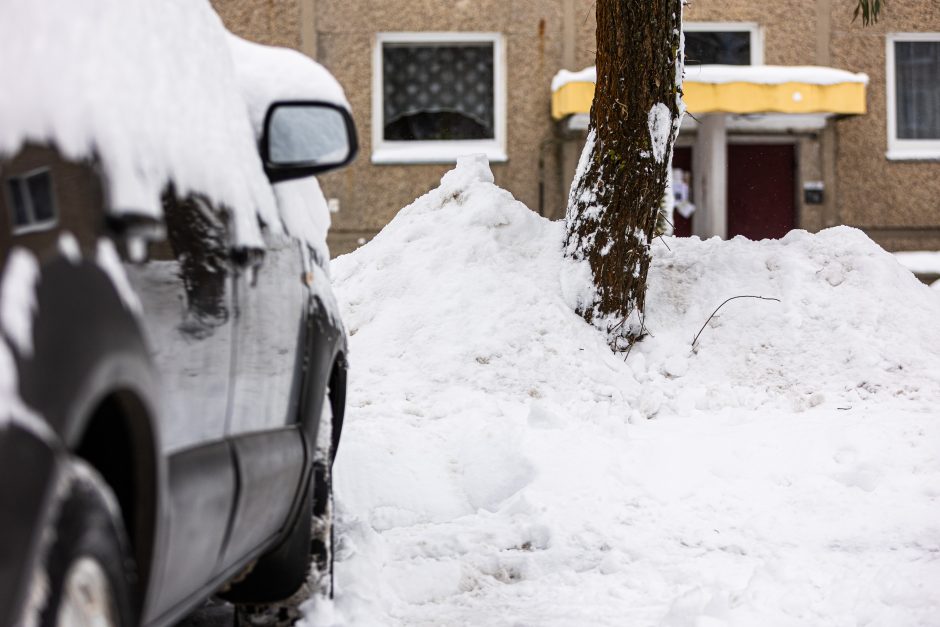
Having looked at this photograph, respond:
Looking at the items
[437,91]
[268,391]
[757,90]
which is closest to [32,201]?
[268,391]

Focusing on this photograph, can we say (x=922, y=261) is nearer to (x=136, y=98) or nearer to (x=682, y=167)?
(x=682, y=167)

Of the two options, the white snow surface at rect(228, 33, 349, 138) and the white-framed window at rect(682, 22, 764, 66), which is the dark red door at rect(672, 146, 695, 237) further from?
the white snow surface at rect(228, 33, 349, 138)

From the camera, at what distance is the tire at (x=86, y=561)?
53.1 inches

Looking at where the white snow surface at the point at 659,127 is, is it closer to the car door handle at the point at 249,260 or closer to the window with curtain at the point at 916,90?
the car door handle at the point at 249,260

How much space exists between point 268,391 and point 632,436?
3.87m

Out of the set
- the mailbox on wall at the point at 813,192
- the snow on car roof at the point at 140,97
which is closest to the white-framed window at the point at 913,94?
the mailbox on wall at the point at 813,192

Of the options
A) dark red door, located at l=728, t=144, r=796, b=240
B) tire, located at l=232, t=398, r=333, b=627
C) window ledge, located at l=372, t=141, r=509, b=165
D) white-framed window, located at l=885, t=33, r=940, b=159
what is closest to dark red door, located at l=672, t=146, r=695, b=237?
dark red door, located at l=728, t=144, r=796, b=240

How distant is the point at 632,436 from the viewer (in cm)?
633

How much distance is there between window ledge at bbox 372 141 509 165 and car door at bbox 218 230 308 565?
38.9 ft

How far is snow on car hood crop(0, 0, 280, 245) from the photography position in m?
1.46

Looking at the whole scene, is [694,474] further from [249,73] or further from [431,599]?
[249,73]

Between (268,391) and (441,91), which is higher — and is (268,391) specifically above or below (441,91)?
below

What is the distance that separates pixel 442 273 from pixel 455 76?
7.81 m

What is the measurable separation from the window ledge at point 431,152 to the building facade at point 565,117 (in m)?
0.03
